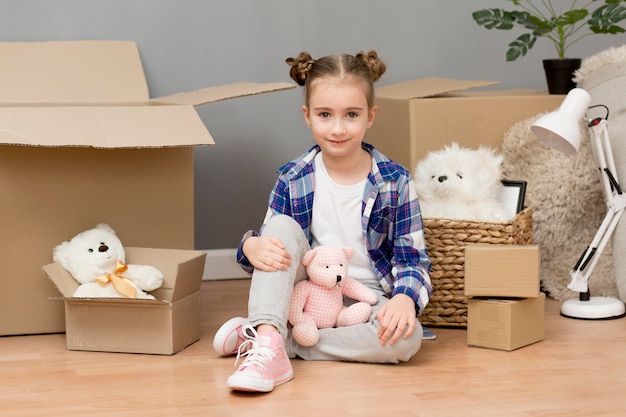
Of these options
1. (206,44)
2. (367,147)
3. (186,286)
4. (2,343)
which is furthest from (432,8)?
(2,343)

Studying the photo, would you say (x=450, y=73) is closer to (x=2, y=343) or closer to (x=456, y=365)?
(x=456, y=365)

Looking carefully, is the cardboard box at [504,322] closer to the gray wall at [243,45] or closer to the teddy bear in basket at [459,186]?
the teddy bear in basket at [459,186]

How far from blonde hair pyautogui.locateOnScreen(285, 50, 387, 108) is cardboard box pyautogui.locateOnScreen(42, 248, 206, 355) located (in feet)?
1.38

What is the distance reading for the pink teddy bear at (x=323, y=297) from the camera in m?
1.73

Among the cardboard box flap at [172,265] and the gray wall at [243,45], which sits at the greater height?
the gray wall at [243,45]

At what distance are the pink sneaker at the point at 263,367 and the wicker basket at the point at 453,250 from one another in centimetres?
49

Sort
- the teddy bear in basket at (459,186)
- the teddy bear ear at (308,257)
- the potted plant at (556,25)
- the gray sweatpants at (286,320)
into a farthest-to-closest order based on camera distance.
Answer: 1. the potted plant at (556,25)
2. the teddy bear in basket at (459,186)
3. the teddy bear ear at (308,257)
4. the gray sweatpants at (286,320)

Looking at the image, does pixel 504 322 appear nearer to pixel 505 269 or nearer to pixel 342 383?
pixel 505 269

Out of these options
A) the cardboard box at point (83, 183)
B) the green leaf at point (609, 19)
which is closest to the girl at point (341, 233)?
the cardboard box at point (83, 183)

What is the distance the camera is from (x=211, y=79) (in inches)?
98.3

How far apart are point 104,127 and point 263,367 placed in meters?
0.60

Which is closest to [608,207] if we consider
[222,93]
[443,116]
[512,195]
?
[512,195]

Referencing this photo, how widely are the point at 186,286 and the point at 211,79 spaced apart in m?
0.84

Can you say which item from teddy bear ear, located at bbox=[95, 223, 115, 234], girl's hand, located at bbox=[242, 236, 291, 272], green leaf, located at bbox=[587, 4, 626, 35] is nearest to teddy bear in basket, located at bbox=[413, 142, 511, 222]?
girl's hand, located at bbox=[242, 236, 291, 272]
